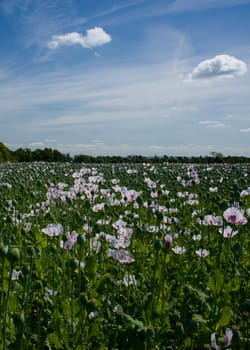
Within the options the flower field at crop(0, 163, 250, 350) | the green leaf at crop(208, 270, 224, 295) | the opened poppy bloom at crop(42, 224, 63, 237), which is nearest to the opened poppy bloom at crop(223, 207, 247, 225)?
the flower field at crop(0, 163, 250, 350)

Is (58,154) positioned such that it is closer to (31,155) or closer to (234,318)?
(31,155)

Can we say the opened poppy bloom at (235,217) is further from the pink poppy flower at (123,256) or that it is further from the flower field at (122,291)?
the pink poppy flower at (123,256)

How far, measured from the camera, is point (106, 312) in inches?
123

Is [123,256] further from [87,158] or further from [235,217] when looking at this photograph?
[87,158]

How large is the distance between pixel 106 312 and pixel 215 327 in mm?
696

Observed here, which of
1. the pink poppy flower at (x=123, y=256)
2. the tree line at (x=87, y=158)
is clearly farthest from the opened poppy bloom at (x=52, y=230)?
the tree line at (x=87, y=158)

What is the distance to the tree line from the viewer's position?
82.5 feet

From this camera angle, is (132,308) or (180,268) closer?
(132,308)

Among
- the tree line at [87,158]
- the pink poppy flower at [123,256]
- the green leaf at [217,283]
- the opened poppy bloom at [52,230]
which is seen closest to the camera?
the green leaf at [217,283]

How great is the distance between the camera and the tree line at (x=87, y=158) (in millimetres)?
25141

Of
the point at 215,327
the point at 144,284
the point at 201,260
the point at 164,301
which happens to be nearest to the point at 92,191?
the point at 201,260

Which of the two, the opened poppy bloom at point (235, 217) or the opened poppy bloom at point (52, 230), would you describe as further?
the opened poppy bloom at point (52, 230)

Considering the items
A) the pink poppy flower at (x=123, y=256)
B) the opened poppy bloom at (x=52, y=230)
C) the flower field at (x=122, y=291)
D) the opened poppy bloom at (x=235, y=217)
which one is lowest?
the flower field at (x=122, y=291)

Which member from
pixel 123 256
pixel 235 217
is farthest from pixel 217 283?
pixel 235 217
